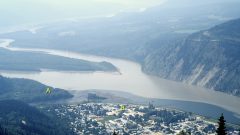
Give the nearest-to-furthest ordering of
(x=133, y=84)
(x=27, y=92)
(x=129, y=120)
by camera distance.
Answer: (x=129, y=120)
(x=27, y=92)
(x=133, y=84)

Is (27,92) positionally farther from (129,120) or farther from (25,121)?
(25,121)

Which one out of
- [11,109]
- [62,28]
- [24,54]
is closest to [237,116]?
[11,109]

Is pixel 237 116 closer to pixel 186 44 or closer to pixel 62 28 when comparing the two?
pixel 186 44

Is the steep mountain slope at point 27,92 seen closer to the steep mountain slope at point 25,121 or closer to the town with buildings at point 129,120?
the town with buildings at point 129,120

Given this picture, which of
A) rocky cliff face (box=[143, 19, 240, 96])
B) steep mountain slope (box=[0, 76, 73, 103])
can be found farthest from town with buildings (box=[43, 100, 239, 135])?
rocky cliff face (box=[143, 19, 240, 96])

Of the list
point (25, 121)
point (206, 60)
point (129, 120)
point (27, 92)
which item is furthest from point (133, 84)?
point (25, 121)
